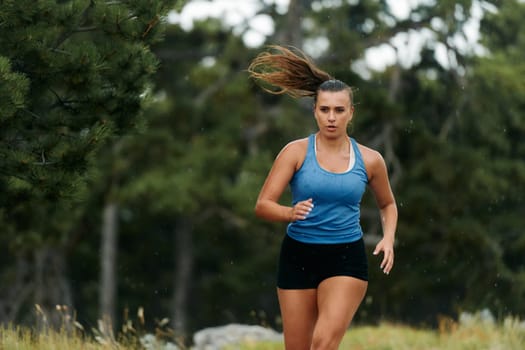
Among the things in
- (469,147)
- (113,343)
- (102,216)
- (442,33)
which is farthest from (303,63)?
(102,216)

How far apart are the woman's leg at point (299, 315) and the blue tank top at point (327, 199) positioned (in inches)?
11.5

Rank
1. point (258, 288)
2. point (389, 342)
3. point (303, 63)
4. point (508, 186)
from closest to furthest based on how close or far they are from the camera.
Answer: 1. point (303, 63)
2. point (389, 342)
3. point (508, 186)
4. point (258, 288)

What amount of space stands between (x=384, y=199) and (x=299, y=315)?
851mm

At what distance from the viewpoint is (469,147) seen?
68.3ft

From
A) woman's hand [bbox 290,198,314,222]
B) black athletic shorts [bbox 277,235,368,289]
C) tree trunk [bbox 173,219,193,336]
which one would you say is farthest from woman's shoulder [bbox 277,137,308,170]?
tree trunk [bbox 173,219,193,336]

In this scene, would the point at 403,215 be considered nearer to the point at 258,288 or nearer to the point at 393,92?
the point at 393,92

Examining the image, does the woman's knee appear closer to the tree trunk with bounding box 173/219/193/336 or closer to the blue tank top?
the blue tank top

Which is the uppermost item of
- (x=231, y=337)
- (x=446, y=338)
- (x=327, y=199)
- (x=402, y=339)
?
(x=327, y=199)

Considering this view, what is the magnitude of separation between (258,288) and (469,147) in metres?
11.3

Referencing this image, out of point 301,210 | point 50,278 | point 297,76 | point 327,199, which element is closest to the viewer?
point 301,210

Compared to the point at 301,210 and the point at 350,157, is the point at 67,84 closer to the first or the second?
the point at 350,157

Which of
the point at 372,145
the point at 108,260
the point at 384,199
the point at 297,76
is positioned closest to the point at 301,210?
the point at 384,199

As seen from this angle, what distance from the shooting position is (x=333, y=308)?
4879 millimetres

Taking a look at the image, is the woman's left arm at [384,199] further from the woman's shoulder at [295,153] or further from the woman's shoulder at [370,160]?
the woman's shoulder at [295,153]
